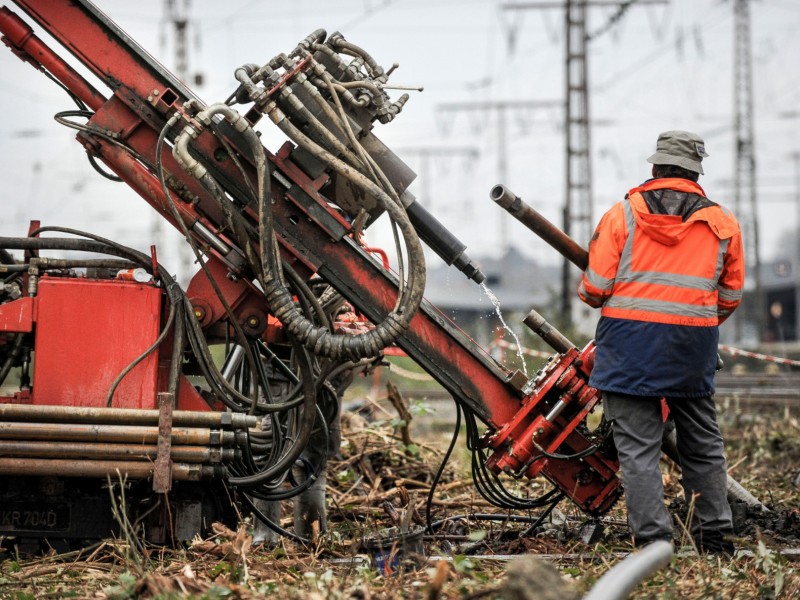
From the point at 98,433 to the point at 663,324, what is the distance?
111 inches

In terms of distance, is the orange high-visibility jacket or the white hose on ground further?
the orange high-visibility jacket

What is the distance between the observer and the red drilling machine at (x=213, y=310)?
15.9 feet

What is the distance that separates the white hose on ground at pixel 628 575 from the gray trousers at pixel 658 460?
3.82 feet

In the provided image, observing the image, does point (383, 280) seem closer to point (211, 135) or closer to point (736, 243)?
point (211, 135)

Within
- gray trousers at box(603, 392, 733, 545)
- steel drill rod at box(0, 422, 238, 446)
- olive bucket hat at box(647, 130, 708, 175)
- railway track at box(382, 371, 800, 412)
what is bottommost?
railway track at box(382, 371, 800, 412)

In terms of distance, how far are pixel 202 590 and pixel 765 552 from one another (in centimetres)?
252

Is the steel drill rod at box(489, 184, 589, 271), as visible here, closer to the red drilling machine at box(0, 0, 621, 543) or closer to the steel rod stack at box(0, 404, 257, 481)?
the red drilling machine at box(0, 0, 621, 543)

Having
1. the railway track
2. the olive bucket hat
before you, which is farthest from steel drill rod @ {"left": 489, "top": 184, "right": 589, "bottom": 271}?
the railway track

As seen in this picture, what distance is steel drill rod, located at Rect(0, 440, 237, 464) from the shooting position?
15.5 feet

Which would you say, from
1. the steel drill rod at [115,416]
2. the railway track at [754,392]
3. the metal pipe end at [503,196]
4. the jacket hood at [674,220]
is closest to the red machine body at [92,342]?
the steel drill rod at [115,416]

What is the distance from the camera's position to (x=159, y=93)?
510cm

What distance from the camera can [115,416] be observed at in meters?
4.82

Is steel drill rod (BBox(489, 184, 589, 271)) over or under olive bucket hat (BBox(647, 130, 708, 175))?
under

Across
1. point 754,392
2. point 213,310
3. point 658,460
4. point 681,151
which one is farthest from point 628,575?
point 754,392
